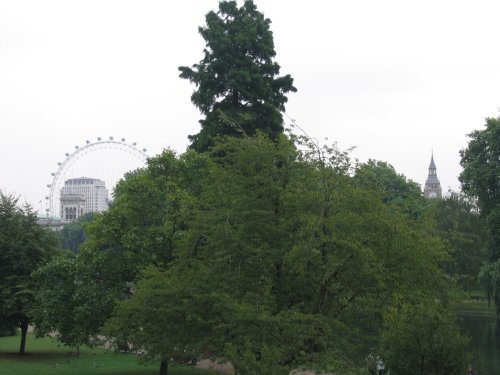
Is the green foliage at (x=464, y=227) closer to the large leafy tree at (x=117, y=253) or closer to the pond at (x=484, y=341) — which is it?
the pond at (x=484, y=341)

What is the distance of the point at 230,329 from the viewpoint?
20641 mm

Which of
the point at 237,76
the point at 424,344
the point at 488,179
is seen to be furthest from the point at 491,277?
the point at 424,344

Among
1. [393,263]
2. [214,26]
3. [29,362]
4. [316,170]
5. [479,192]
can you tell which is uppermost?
[214,26]

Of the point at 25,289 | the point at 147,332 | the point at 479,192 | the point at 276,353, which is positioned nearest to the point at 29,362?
the point at 25,289

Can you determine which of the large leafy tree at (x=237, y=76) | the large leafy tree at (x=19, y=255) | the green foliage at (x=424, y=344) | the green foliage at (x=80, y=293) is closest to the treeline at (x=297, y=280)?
the green foliage at (x=424, y=344)

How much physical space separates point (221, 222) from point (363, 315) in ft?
15.9

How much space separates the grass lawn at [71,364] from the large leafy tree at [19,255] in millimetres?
1787

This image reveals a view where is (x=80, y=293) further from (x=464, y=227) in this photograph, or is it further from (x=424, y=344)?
(x=464, y=227)

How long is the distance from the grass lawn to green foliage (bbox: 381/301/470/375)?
11.9 metres

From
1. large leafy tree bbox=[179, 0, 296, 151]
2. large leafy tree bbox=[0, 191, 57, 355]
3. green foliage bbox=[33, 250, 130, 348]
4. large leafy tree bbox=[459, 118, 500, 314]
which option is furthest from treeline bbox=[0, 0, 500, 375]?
large leafy tree bbox=[459, 118, 500, 314]

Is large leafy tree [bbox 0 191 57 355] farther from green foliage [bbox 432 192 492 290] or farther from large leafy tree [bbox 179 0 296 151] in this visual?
green foliage [bbox 432 192 492 290]

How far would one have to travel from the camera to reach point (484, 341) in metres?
47.5

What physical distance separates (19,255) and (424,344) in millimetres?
23986

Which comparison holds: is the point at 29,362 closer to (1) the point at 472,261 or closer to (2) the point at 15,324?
(2) the point at 15,324
